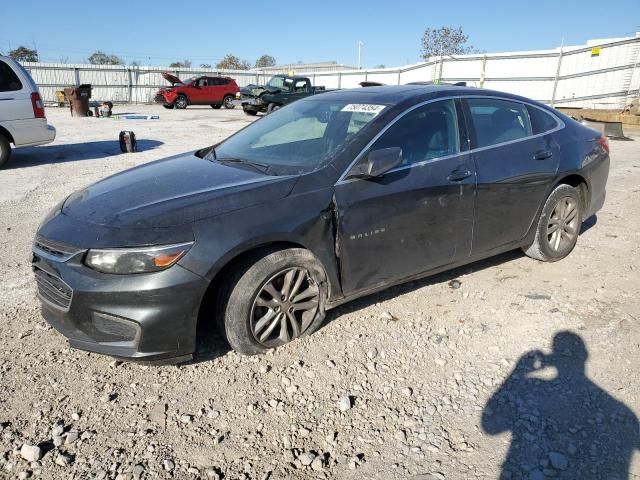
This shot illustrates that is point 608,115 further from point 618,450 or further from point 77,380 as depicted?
point 77,380

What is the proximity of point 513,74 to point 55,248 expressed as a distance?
23.2 meters

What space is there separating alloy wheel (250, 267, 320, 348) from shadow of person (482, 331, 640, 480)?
1201mm

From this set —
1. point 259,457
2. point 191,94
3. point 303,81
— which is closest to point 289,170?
point 259,457

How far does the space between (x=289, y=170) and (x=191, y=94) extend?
2549 cm

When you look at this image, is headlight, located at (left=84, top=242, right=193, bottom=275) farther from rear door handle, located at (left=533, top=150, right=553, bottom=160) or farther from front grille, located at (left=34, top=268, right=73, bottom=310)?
rear door handle, located at (left=533, top=150, right=553, bottom=160)

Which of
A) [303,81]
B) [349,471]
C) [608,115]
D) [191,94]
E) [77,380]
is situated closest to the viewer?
[349,471]

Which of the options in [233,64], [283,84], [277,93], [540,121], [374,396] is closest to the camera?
[374,396]

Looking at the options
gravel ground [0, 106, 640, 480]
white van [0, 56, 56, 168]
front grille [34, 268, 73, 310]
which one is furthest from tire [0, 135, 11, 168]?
front grille [34, 268, 73, 310]

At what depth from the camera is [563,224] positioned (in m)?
4.51

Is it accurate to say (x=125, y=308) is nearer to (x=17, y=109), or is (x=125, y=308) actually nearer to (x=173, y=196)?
(x=173, y=196)

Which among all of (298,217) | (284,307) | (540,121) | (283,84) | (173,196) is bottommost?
(284,307)

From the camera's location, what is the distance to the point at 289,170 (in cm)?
316

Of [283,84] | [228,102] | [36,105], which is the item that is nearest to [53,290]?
[36,105]

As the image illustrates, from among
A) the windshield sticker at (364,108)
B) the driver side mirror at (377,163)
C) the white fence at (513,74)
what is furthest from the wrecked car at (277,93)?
the driver side mirror at (377,163)
